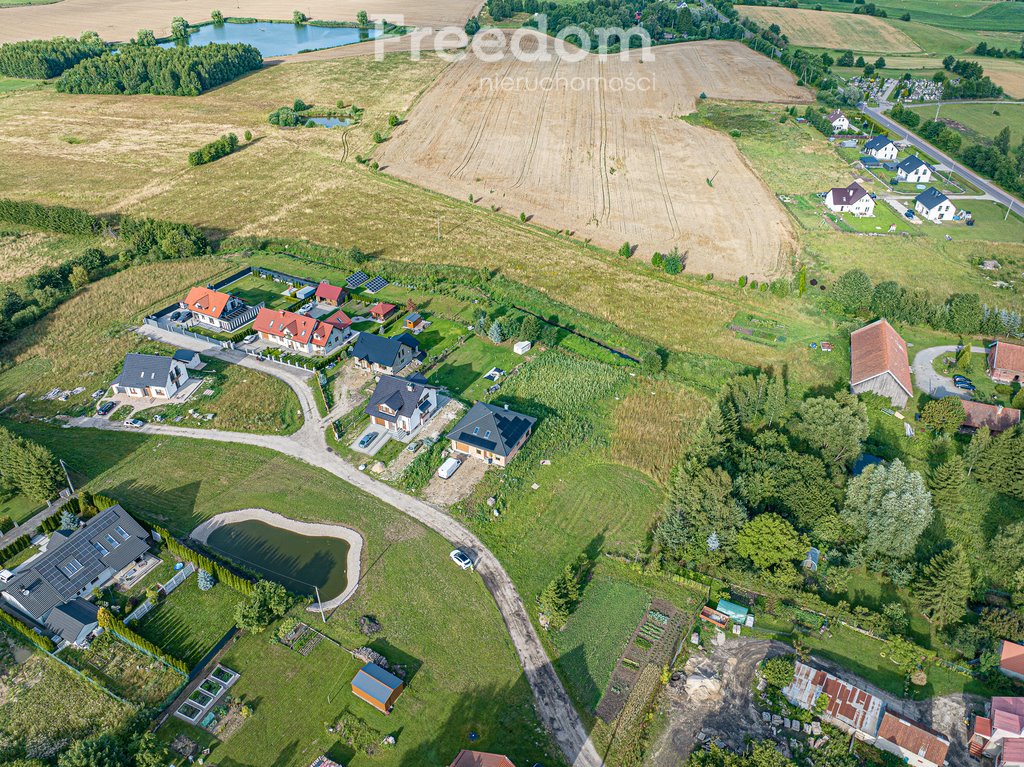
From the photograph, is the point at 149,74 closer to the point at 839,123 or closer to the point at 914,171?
the point at 839,123

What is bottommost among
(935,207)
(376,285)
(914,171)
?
(376,285)

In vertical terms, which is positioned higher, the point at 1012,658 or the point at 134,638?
the point at 134,638

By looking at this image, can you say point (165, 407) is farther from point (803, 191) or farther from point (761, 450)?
point (803, 191)

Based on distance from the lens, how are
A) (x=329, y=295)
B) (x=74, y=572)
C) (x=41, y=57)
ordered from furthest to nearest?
(x=41, y=57)
(x=329, y=295)
(x=74, y=572)

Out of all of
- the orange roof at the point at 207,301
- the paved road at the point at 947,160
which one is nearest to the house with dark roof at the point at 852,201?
the paved road at the point at 947,160

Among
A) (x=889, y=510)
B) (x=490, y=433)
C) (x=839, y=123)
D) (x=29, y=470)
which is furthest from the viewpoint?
(x=839, y=123)

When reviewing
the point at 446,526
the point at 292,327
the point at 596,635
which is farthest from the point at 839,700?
the point at 292,327

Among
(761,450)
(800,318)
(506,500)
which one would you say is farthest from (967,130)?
(506,500)

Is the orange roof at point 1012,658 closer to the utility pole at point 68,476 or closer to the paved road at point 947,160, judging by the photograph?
the utility pole at point 68,476
